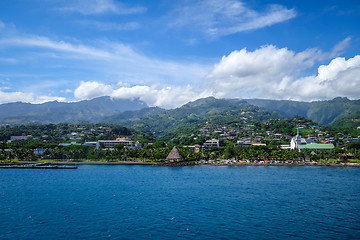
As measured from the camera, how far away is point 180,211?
36.2m

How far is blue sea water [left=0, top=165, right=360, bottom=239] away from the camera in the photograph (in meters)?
28.3

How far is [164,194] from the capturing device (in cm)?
4722

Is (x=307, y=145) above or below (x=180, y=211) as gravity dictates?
above

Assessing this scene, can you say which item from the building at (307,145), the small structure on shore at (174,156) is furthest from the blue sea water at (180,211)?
the building at (307,145)

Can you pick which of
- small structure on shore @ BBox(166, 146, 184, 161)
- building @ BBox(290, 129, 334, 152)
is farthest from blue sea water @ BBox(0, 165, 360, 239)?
building @ BBox(290, 129, 334, 152)

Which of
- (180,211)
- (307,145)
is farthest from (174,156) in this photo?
(180,211)

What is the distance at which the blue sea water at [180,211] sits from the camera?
28.3 meters

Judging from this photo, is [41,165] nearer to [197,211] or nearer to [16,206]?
[16,206]

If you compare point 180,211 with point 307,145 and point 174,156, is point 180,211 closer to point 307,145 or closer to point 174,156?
point 174,156

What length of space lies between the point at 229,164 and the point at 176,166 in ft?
60.8

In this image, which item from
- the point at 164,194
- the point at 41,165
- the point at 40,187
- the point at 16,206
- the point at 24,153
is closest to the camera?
the point at 16,206

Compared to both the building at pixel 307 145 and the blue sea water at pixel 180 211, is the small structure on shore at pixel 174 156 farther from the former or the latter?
the building at pixel 307 145

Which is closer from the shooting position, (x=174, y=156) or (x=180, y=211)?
(x=180, y=211)

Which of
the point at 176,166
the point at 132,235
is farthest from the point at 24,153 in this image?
the point at 132,235
